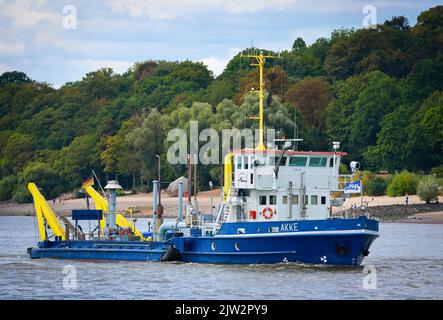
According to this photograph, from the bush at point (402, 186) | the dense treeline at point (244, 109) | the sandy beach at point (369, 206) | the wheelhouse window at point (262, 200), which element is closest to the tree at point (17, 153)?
the dense treeline at point (244, 109)

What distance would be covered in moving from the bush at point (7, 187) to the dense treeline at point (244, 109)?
11cm

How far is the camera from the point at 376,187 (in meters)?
103

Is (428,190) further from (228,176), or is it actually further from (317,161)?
(228,176)

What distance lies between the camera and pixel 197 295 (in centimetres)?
4412

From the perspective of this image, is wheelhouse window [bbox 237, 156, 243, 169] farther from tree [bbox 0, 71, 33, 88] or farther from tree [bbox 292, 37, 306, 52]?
tree [bbox 0, 71, 33, 88]

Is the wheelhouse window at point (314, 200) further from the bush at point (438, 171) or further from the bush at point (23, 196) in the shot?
the bush at point (23, 196)

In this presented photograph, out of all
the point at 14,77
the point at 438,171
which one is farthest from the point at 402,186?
the point at 14,77

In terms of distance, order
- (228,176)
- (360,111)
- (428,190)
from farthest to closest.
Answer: (360,111) < (428,190) < (228,176)

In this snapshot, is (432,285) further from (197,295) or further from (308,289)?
(197,295)

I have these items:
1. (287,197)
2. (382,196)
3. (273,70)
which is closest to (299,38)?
(273,70)

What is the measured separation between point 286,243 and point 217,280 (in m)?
3.70

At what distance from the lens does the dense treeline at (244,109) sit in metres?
109
